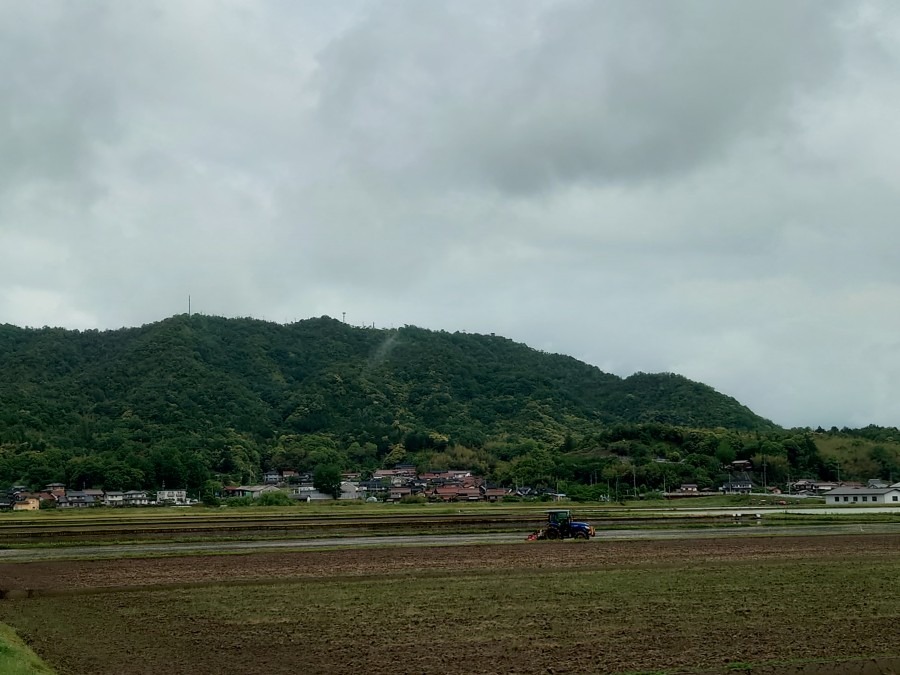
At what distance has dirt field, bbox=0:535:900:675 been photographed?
1570cm

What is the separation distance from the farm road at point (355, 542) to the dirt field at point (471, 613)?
5.46 meters

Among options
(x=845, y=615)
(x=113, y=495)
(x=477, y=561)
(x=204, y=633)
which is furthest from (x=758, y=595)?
(x=113, y=495)

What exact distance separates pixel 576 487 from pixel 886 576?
4172 inches

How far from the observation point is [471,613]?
798 inches

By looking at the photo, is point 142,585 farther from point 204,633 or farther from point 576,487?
point 576,487

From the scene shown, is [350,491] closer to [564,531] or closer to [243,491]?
[243,491]

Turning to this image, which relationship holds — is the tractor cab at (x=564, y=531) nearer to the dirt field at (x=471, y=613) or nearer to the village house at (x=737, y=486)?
the dirt field at (x=471, y=613)

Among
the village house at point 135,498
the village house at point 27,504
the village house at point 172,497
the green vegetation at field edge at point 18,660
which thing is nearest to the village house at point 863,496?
the village house at point 172,497

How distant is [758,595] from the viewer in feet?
73.5

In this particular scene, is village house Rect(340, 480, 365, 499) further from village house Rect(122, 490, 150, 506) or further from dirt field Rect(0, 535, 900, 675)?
dirt field Rect(0, 535, 900, 675)

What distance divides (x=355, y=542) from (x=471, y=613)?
2418 centimetres

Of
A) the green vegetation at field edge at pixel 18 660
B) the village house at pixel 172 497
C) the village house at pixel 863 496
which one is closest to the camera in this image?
the green vegetation at field edge at pixel 18 660

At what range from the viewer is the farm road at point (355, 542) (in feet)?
129

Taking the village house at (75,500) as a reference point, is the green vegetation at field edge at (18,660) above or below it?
above
